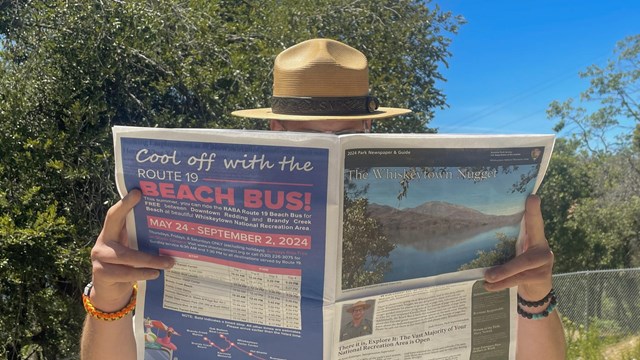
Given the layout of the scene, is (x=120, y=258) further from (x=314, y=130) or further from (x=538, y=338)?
(x=538, y=338)

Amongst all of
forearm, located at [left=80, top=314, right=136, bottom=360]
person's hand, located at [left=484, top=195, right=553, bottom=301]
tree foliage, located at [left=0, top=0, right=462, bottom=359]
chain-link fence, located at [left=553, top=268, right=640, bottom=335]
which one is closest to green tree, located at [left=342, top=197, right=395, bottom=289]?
person's hand, located at [left=484, top=195, right=553, bottom=301]

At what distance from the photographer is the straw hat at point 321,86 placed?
1409 mm

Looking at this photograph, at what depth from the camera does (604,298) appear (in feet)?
30.3

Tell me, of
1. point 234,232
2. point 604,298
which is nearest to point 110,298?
point 234,232

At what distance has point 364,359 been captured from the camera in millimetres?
1123

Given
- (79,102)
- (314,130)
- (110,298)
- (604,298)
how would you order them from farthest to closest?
(604,298) < (79,102) < (314,130) < (110,298)

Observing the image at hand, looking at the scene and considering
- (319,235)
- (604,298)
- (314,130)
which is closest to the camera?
(319,235)

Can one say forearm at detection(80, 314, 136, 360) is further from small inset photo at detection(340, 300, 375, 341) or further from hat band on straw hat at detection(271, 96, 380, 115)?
hat band on straw hat at detection(271, 96, 380, 115)

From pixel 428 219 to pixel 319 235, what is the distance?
230 millimetres

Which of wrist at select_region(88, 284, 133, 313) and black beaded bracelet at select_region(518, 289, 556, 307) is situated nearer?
wrist at select_region(88, 284, 133, 313)

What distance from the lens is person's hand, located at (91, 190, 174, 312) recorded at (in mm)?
1094

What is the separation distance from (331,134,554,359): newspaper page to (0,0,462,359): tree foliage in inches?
96.0

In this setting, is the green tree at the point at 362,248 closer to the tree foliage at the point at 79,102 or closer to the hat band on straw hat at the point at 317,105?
the hat band on straw hat at the point at 317,105

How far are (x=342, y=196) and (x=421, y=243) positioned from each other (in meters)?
0.21
